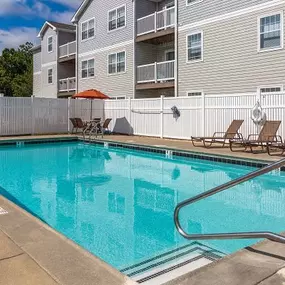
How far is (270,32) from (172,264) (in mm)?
11728

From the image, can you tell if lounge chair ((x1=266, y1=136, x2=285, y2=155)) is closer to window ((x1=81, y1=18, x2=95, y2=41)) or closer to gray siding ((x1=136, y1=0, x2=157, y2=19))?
gray siding ((x1=136, y1=0, x2=157, y2=19))

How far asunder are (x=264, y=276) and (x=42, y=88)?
29.0m

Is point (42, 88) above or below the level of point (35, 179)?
above

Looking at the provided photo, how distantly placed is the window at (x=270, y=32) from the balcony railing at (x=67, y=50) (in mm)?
14675

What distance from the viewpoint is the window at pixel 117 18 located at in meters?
20.0


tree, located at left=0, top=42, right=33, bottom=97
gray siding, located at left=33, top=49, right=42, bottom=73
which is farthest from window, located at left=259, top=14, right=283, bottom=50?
tree, located at left=0, top=42, right=33, bottom=97

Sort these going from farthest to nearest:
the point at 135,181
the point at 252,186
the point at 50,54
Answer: the point at 50,54, the point at 135,181, the point at 252,186

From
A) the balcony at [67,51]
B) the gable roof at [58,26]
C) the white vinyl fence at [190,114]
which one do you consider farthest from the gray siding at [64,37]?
the white vinyl fence at [190,114]

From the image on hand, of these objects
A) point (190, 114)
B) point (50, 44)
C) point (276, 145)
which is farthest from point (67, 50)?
point (276, 145)

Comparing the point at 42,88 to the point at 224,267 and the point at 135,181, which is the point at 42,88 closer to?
the point at 135,181

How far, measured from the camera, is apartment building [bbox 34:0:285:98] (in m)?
13.4

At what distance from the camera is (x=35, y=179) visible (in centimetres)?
863

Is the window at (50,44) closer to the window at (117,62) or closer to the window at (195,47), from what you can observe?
the window at (117,62)

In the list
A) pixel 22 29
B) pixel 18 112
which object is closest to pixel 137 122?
pixel 18 112
